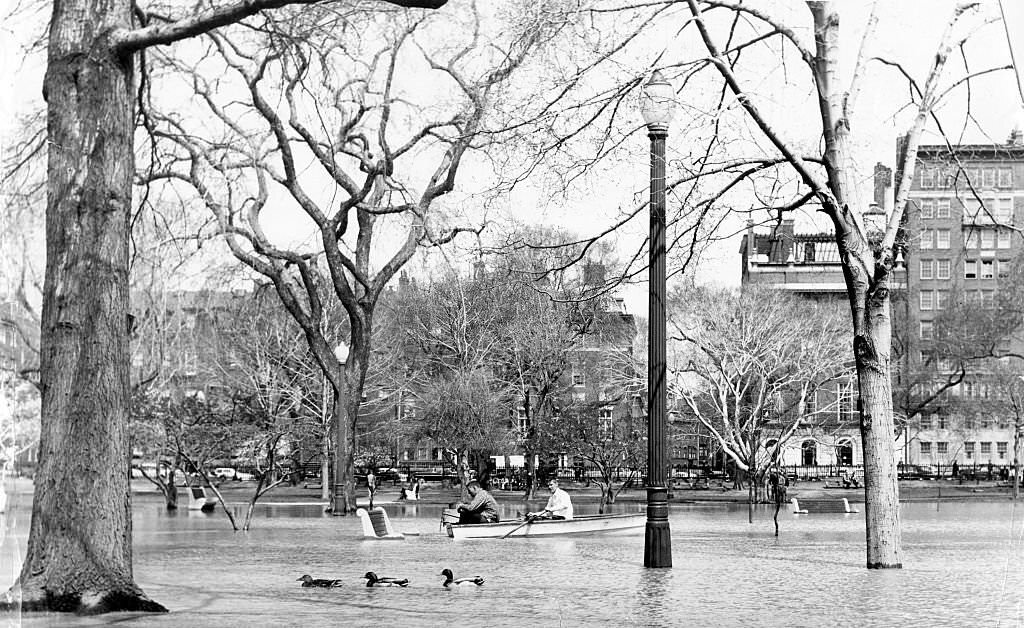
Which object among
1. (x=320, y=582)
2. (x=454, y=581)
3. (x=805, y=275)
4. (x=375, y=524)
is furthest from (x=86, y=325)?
(x=805, y=275)

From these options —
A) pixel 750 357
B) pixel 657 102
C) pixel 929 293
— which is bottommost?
pixel 750 357

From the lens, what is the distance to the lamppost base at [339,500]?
118ft

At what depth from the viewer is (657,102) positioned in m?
17.2

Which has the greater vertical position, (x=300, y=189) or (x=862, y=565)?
(x=300, y=189)

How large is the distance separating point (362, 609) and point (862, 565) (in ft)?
28.9

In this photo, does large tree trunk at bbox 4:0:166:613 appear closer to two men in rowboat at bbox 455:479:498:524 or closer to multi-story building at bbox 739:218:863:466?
two men in rowboat at bbox 455:479:498:524

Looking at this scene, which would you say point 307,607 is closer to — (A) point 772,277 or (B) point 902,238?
(B) point 902,238

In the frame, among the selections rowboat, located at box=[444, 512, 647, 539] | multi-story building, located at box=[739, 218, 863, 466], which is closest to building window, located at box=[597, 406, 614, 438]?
rowboat, located at box=[444, 512, 647, 539]

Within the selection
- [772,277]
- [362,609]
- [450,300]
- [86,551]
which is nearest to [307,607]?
[362,609]

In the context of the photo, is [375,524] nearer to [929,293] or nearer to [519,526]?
[519,526]

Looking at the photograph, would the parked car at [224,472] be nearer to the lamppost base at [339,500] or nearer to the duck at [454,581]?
the lamppost base at [339,500]

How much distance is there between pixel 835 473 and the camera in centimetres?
7569

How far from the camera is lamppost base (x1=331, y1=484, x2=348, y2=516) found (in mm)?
36019

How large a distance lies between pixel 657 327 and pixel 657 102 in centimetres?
295
